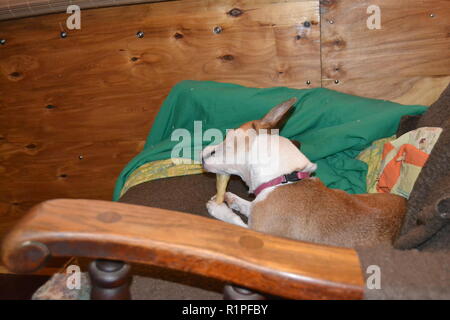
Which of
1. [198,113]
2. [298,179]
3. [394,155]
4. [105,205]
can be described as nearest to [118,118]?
[198,113]

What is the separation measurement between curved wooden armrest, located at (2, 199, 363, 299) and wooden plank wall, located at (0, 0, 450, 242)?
1.88 metres

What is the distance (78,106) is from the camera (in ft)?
9.14

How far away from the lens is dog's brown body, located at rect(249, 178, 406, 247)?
145 centimetres

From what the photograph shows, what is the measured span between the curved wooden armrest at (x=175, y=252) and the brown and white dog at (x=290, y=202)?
2.41 ft

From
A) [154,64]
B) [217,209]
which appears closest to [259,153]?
[217,209]

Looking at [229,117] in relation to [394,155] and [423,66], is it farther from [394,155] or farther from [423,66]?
[423,66]

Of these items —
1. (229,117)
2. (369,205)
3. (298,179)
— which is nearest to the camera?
(369,205)

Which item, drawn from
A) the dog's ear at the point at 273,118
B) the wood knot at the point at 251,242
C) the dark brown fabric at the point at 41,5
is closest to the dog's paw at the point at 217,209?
the dog's ear at the point at 273,118

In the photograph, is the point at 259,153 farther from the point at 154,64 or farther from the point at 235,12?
the point at 154,64

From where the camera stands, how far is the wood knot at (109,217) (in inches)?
29.0

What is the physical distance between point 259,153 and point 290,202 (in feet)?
0.84

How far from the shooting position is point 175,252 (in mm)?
713

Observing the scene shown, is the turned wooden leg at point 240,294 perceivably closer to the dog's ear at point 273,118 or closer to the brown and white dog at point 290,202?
the brown and white dog at point 290,202

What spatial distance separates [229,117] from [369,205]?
3.21 feet
